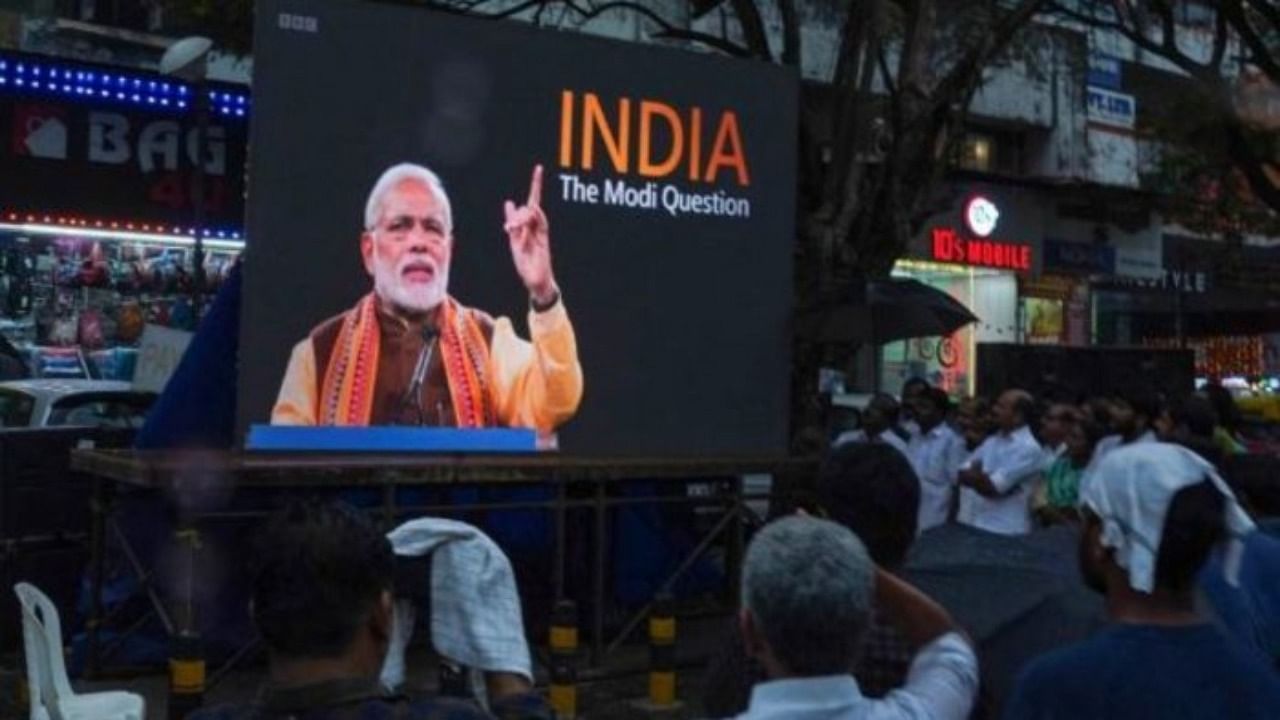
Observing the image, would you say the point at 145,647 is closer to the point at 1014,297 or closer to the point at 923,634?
the point at 923,634

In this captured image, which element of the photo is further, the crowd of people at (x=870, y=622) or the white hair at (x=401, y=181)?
the white hair at (x=401, y=181)

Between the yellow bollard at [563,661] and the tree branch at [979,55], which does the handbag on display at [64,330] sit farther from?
the yellow bollard at [563,661]

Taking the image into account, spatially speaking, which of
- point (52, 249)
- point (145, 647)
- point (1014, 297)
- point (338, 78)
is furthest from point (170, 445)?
point (1014, 297)

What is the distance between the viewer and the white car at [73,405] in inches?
447

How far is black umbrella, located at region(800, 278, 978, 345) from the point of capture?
1213 cm

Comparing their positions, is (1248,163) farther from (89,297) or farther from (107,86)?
(89,297)

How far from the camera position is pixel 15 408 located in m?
11.6

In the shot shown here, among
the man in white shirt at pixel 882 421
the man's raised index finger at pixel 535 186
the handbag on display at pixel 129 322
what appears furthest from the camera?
the handbag on display at pixel 129 322

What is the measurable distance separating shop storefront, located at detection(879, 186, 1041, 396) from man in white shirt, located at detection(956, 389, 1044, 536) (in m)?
13.4

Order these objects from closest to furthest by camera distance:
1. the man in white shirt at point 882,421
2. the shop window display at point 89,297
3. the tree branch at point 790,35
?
the man in white shirt at point 882,421 < the tree branch at point 790,35 < the shop window display at point 89,297

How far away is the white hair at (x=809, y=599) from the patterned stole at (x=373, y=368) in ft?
23.0

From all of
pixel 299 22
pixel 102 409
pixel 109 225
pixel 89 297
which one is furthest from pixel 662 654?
pixel 89 297

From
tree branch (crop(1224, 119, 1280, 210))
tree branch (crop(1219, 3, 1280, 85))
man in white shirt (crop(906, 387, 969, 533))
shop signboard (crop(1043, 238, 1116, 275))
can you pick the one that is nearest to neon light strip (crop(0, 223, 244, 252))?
man in white shirt (crop(906, 387, 969, 533))

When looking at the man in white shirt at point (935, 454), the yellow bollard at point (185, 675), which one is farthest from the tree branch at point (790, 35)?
the yellow bollard at point (185, 675)
